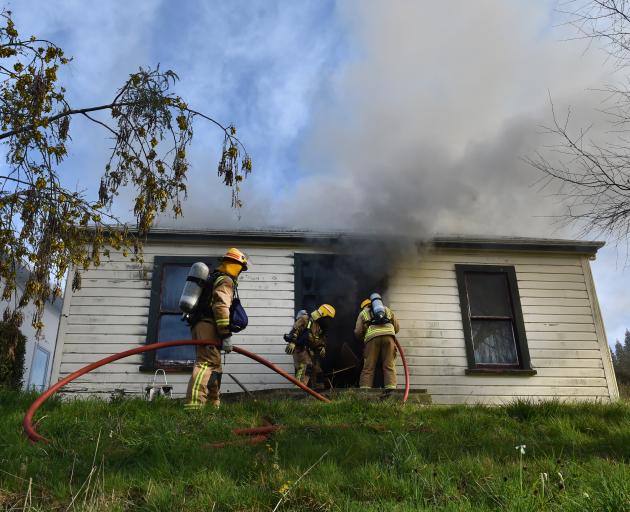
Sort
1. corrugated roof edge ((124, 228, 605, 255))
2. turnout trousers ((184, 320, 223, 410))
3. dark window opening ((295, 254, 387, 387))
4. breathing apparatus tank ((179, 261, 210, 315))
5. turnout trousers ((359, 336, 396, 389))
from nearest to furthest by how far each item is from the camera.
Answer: turnout trousers ((184, 320, 223, 410)) → breathing apparatus tank ((179, 261, 210, 315)) → turnout trousers ((359, 336, 396, 389)) → corrugated roof edge ((124, 228, 605, 255)) → dark window opening ((295, 254, 387, 387))

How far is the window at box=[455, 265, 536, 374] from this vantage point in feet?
30.9

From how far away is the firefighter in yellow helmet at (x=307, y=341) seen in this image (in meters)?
8.59

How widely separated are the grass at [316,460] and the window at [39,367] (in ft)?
40.0

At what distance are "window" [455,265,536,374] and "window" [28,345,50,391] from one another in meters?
12.5

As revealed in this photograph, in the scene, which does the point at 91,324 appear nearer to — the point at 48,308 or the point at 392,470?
the point at 392,470

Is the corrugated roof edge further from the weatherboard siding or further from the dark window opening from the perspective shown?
the dark window opening

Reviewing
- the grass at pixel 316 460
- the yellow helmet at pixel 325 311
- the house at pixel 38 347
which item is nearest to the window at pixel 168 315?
the yellow helmet at pixel 325 311

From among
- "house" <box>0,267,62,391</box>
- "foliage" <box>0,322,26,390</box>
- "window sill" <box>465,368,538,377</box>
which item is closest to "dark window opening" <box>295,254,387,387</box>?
"window sill" <box>465,368,538,377</box>

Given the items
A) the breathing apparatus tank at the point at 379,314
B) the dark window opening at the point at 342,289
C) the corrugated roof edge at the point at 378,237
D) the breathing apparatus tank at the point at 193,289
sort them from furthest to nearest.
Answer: the dark window opening at the point at 342,289
the corrugated roof edge at the point at 378,237
the breathing apparatus tank at the point at 379,314
the breathing apparatus tank at the point at 193,289

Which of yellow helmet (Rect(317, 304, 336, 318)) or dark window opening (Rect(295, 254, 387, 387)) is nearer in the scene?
yellow helmet (Rect(317, 304, 336, 318))

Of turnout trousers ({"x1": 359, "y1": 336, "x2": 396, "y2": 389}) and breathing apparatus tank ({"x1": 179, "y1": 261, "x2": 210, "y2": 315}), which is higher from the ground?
breathing apparatus tank ({"x1": 179, "y1": 261, "x2": 210, "y2": 315})

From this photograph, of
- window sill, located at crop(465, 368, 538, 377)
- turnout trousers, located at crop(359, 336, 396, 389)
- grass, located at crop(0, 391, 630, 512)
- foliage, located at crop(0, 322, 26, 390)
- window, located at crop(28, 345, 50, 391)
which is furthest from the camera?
window, located at crop(28, 345, 50, 391)

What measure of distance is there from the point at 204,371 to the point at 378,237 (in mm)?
4755

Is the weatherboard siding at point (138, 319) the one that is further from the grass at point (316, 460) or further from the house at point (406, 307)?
the grass at point (316, 460)
